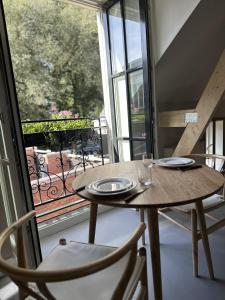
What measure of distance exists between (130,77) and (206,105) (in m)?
0.87

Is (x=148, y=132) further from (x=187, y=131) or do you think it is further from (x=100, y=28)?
(x=100, y=28)

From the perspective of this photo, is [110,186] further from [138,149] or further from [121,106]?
[121,106]

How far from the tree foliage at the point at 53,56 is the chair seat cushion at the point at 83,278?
Answer: 4.19 meters

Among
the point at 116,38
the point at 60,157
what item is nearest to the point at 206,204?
the point at 60,157

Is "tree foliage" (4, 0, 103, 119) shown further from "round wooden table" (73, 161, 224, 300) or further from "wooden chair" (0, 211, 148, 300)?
"wooden chair" (0, 211, 148, 300)

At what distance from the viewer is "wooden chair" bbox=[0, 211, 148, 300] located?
0.59 metres

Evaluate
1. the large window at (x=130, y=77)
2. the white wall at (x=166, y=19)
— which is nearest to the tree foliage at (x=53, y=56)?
the large window at (x=130, y=77)

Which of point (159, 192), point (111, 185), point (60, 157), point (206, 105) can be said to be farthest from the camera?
point (60, 157)

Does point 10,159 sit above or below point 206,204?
above

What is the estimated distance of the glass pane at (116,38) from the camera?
7.86ft

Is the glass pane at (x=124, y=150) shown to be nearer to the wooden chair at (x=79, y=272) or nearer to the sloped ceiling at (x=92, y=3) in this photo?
the sloped ceiling at (x=92, y=3)

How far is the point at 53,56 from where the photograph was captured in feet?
15.8

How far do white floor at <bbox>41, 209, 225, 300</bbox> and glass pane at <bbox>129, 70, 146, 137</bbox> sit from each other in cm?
92

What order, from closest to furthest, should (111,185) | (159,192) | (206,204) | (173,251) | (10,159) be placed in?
(159,192) → (111,185) → (10,159) → (206,204) → (173,251)
